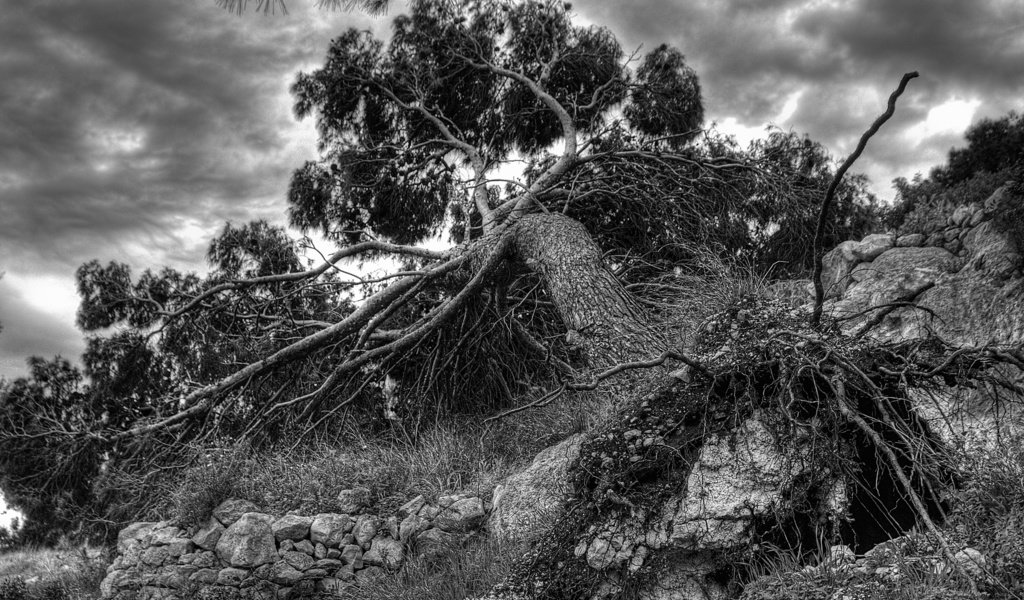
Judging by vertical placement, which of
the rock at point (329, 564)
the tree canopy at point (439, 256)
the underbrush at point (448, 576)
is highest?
the tree canopy at point (439, 256)

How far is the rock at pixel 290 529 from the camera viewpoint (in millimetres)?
5551

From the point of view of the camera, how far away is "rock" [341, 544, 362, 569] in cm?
541

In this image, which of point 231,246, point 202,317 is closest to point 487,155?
point 231,246

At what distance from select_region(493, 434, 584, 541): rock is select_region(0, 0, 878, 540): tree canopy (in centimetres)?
65

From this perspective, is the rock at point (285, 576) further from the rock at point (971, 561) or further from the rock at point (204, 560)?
the rock at point (971, 561)

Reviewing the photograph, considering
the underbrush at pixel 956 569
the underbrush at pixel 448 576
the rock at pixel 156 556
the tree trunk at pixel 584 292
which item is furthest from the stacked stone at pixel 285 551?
the underbrush at pixel 956 569

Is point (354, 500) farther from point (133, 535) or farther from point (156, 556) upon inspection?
point (133, 535)

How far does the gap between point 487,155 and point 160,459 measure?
6.44 m

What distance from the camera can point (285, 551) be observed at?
217 inches

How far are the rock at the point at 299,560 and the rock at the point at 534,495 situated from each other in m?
1.49

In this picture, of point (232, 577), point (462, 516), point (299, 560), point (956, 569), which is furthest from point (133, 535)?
point (956, 569)

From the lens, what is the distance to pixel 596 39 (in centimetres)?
1091

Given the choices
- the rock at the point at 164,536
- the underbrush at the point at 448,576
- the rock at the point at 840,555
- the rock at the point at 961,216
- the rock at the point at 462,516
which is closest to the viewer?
the rock at the point at 840,555

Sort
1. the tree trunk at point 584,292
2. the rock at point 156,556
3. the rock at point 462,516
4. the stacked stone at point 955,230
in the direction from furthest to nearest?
the stacked stone at point 955,230, the tree trunk at point 584,292, the rock at point 156,556, the rock at point 462,516
